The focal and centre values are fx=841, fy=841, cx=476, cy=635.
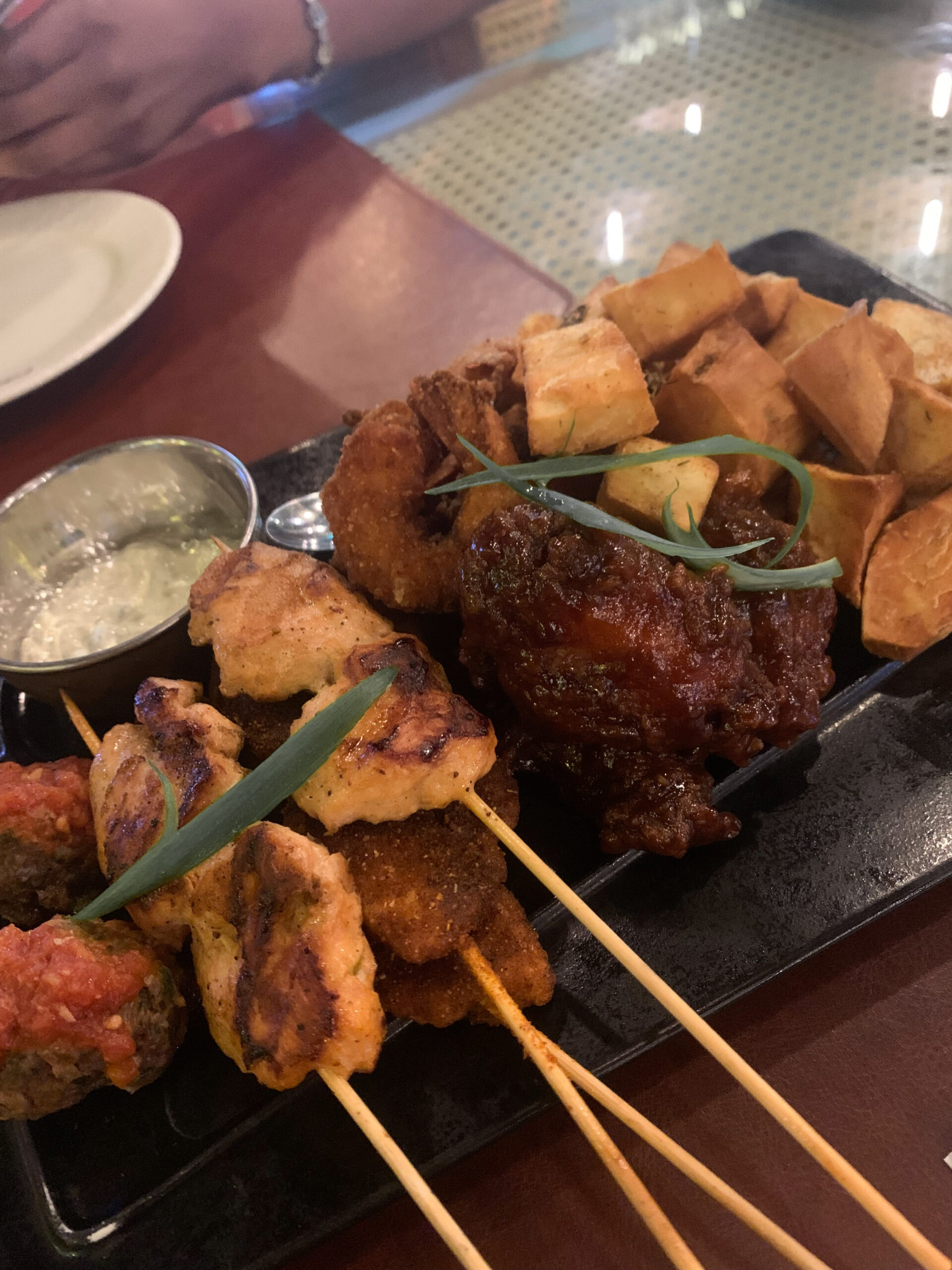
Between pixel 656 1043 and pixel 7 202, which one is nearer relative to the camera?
pixel 656 1043

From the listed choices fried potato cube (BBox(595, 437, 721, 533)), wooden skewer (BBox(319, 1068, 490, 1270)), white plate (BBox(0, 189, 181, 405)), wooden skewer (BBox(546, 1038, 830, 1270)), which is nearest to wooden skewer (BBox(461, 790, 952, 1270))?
wooden skewer (BBox(546, 1038, 830, 1270))

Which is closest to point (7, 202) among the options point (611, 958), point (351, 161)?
point (351, 161)

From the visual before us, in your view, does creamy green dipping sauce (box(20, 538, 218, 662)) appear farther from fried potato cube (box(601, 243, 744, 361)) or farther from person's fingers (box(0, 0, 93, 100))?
person's fingers (box(0, 0, 93, 100))

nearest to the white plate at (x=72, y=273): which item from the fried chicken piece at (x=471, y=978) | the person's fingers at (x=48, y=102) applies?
the person's fingers at (x=48, y=102)

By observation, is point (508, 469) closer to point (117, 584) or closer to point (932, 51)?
point (117, 584)

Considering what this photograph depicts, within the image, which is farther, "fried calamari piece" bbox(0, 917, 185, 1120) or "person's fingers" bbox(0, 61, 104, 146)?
"person's fingers" bbox(0, 61, 104, 146)

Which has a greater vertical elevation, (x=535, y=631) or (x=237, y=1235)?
(x=535, y=631)
